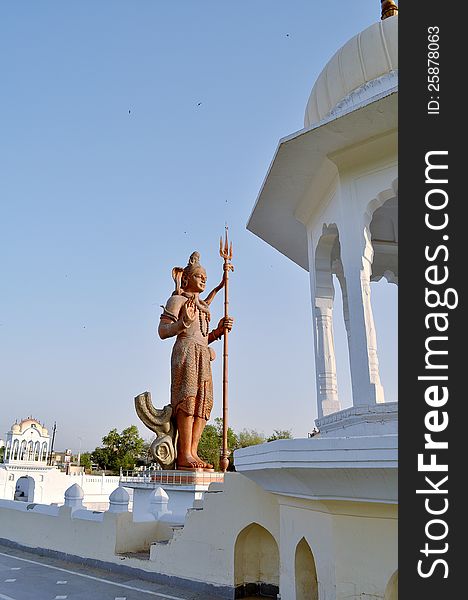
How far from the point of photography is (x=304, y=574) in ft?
18.3

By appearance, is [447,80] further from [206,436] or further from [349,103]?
[206,436]

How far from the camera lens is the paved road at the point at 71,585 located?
720cm

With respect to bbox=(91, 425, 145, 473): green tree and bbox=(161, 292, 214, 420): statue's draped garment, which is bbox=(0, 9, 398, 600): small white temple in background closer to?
bbox=(161, 292, 214, 420): statue's draped garment

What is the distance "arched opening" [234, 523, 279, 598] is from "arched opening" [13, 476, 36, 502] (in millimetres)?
19525

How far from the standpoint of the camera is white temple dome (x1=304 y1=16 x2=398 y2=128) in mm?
5984

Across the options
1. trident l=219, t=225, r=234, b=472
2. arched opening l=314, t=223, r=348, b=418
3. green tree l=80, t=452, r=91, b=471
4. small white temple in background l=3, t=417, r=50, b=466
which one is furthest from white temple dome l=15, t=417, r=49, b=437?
arched opening l=314, t=223, r=348, b=418

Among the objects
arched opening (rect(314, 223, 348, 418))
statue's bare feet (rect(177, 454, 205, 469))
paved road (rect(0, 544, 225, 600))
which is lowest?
paved road (rect(0, 544, 225, 600))

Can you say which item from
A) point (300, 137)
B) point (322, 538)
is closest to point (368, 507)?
point (322, 538)

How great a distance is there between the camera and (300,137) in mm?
5617

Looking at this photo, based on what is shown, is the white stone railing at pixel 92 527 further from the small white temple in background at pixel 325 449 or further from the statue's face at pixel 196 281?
the statue's face at pixel 196 281

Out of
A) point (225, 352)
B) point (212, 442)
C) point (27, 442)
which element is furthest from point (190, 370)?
point (27, 442)

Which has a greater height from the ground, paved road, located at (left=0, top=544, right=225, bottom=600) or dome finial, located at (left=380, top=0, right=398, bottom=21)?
dome finial, located at (left=380, top=0, right=398, bottom=21)

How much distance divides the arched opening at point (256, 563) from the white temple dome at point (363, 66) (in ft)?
17.5

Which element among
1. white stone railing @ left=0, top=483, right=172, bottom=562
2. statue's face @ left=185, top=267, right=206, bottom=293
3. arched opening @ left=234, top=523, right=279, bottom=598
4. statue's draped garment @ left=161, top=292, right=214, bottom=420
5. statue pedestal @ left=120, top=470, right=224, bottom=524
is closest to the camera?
arched opening @ left=234, top=523, right=279, bottom=598
